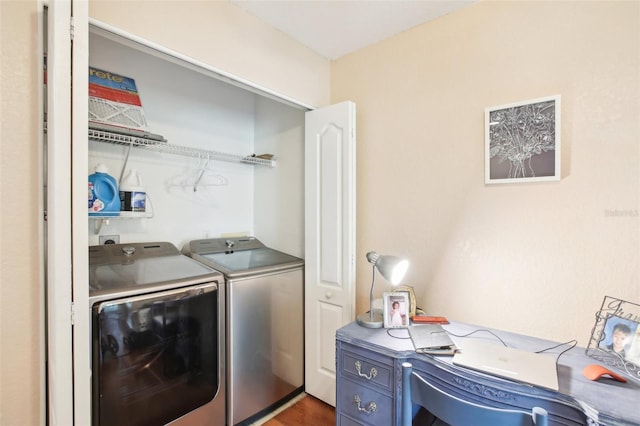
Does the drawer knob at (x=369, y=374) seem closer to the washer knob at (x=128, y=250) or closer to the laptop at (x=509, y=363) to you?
the laptop at (x=509, y=363)

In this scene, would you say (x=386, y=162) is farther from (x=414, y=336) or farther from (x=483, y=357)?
(x=483, y=357)

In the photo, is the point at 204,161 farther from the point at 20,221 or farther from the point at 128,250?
the point at 20,221

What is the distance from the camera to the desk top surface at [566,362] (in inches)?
34.9

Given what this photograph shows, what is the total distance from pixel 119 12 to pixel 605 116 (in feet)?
6.80

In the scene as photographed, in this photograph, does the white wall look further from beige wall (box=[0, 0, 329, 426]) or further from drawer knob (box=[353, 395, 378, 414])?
drawer knob (box=[353, 395, 378, 414])

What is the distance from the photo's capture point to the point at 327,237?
2061 mm

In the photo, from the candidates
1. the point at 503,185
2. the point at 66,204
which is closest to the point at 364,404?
the point at 503,185

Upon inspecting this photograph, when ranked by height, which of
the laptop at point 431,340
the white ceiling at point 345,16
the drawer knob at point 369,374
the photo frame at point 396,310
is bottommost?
the drawer knob at point 369,374

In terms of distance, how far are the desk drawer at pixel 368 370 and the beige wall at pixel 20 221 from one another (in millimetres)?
1177

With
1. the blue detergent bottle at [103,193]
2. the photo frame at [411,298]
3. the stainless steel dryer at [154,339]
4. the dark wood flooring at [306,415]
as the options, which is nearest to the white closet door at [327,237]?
the dark wood flooring at [306,415]

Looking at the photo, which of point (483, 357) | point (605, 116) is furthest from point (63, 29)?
point (605, 116)

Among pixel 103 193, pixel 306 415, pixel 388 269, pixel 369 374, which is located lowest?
pixel 306 415

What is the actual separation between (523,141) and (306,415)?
2.06 meters

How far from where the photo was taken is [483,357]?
3.89 ft
